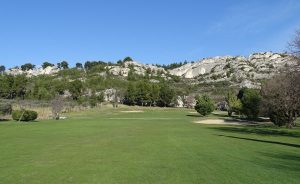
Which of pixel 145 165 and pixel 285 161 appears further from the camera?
pixel 285 161

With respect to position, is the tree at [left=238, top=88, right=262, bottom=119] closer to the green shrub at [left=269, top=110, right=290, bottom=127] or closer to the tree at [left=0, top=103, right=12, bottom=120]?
the green shrub at [left=269, top=110, right=290, bottom=127]

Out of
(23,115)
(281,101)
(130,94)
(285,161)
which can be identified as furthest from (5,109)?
(130,94)

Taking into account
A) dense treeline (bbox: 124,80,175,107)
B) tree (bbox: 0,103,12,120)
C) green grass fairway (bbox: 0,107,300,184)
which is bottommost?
green grass fairway (bbox: 0,107,300,184)

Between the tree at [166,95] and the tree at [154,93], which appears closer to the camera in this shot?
the tree at [154,93]

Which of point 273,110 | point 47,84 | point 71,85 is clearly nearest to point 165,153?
point 273,110

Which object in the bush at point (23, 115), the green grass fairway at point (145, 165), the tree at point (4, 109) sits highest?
the tree at point (4, 109)

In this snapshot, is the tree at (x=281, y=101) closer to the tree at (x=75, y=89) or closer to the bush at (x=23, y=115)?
the bush at (x=23, y=115)

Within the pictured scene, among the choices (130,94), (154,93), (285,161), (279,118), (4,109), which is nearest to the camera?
(285,161)

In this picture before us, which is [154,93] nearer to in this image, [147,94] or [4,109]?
[147,94]

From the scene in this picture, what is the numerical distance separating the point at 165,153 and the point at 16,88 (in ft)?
379

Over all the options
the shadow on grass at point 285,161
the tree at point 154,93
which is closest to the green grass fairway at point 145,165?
the shadow on grass at point 285,161

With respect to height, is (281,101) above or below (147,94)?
below

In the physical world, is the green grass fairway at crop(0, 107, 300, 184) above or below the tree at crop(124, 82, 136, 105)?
below

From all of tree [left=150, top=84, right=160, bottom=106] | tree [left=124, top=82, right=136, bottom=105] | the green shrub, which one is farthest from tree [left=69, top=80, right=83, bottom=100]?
the green shrub
